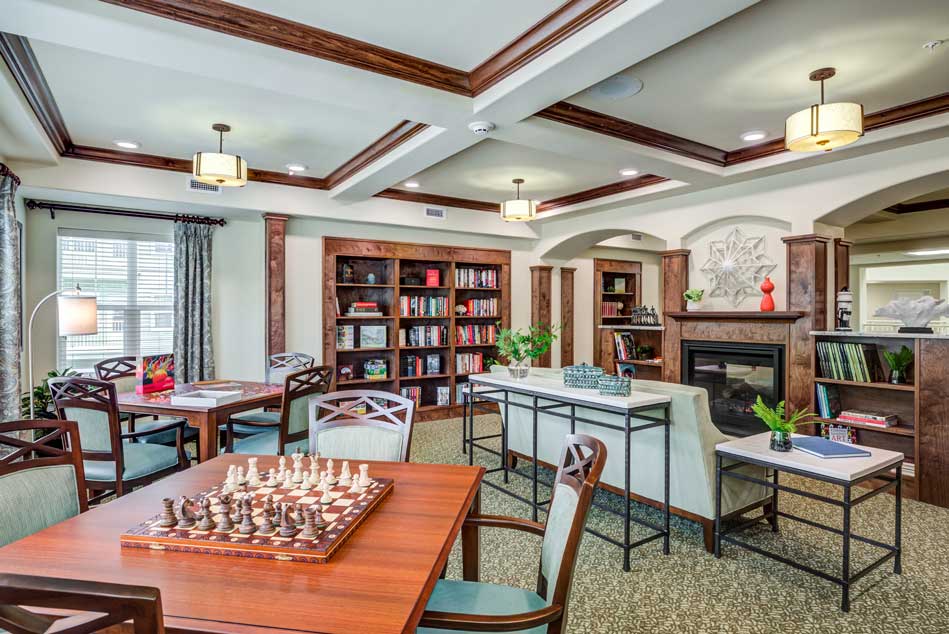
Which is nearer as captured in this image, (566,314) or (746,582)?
(746,582)

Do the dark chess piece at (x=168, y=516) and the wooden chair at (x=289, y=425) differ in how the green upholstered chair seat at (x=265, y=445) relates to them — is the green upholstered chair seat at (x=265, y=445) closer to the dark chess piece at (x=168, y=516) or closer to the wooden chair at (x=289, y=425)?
the wooden chair at (x=289, y=425)

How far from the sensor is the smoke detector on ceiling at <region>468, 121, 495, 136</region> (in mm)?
3181

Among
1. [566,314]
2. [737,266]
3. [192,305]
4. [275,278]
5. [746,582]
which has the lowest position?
[746,582]

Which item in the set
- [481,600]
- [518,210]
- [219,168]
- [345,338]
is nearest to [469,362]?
[345,338]

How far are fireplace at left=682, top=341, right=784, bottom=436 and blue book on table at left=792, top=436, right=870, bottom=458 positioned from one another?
216cm

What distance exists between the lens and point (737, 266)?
16.4 ft

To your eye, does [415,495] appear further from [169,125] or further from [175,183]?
[175,183]

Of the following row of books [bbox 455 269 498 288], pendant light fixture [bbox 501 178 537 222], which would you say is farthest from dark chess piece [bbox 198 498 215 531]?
row of books [bbox 455 269 498 288]

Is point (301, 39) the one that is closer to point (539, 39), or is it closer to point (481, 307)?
point (539, 39)

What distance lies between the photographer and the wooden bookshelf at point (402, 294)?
5.78 meters

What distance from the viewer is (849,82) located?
307 cm

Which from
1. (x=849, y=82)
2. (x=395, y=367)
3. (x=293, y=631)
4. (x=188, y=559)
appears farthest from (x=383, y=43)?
(x=395, y=367)

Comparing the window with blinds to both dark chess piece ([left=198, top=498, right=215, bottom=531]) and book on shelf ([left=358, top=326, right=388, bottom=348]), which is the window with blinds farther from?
dark chess piece ([left=198, top=498, right=215, bottom=531])

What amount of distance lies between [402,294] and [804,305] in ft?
14.2
